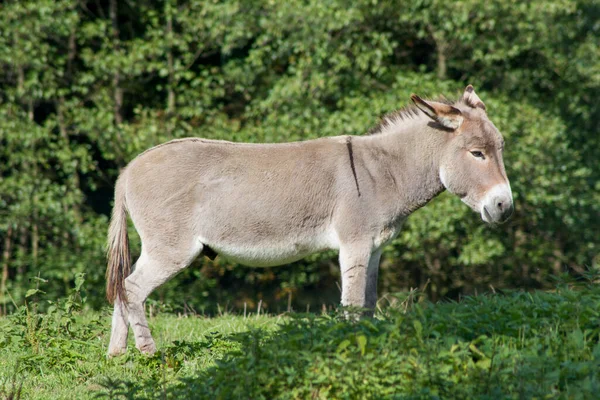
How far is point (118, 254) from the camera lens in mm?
5730

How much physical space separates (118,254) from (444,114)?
8.40 feet

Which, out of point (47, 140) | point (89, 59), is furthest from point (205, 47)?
point (47, 140)

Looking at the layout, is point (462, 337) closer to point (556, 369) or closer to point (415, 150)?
point (556, 369)

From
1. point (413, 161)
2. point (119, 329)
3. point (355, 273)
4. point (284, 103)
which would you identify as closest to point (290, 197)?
point (355, 273)

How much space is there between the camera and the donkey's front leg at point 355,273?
219 inches

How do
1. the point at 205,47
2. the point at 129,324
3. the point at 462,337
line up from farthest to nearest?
the point at 205,47
the point at 129,324
the point at 462,337

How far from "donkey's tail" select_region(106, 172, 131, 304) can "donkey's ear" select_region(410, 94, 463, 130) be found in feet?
7.48

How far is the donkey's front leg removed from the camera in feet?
18.3

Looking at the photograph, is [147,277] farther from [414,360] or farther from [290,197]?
[414,360]

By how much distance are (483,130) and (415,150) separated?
1.69 feet

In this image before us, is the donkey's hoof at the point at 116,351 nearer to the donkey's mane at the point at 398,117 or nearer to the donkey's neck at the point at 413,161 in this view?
the donkey's neck at the point at 413,161

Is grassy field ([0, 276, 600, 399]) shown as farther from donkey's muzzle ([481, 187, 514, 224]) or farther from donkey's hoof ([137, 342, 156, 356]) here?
donkey's muzzle ([481, 187, 514, 224])

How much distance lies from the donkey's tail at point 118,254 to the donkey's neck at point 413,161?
6.19ft

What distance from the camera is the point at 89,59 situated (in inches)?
516
